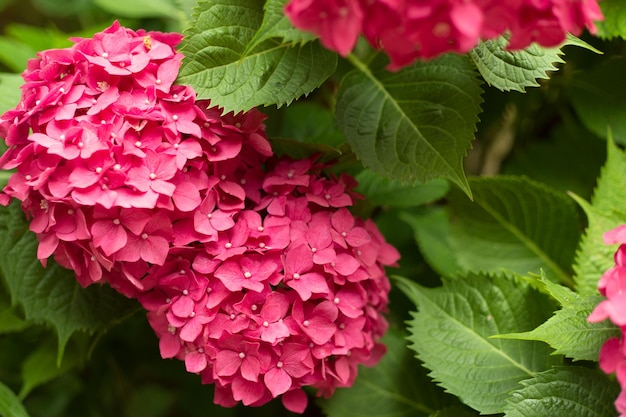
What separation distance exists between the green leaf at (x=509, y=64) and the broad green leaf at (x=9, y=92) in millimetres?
654

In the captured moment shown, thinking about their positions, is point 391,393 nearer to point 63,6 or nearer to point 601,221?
point 601,221

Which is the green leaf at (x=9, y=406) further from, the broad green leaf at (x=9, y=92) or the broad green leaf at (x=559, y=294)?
the broad green leaf at (x=559, y=294)

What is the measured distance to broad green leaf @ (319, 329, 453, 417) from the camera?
1.02 meters

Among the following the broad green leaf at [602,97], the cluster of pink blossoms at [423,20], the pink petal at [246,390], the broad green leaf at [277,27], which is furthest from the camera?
the broad green leaf at [602,97]

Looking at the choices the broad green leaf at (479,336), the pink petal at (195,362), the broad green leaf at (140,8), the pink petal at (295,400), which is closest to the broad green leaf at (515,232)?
the broad green leaf at (479,336)

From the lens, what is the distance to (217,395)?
34.9 inches

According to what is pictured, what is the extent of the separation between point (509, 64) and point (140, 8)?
0.76 meters

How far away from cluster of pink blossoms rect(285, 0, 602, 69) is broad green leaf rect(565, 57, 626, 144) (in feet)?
2.05

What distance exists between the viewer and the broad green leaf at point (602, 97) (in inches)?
47.9

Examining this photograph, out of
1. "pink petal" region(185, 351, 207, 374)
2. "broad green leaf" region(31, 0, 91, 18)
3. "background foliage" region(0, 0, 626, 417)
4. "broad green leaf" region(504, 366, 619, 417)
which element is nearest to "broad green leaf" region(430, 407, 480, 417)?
"background foliage" region(0, 0, 626, 417)

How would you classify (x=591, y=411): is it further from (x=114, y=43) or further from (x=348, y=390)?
(x=114, y=43)

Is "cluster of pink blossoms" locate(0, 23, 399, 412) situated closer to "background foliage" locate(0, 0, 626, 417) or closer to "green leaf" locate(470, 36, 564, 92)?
"background foliage" locate(0, 0, 626, 417)

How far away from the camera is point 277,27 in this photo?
735 mm

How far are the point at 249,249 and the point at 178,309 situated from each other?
112 millimetres
